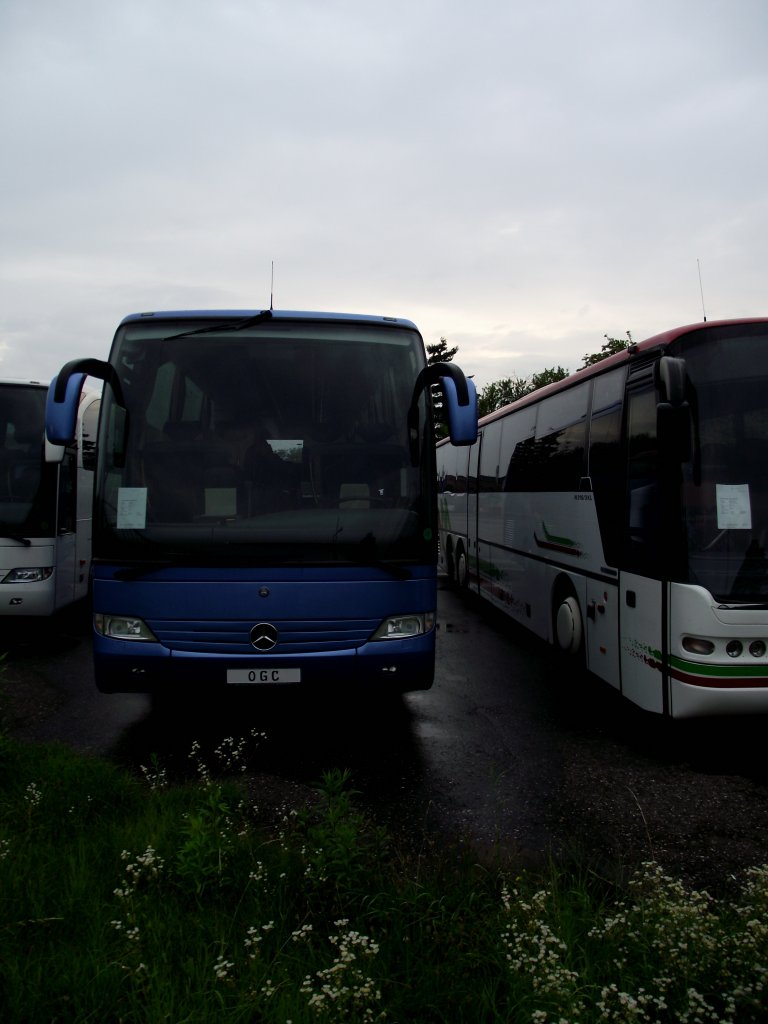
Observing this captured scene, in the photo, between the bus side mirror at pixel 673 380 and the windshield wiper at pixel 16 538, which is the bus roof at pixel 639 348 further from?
the windshield wiper at pixel 16 538

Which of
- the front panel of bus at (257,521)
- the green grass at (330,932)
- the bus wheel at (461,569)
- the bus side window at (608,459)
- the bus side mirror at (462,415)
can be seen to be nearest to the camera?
the green grass at (330,932)

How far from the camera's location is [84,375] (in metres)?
Result: 5.63

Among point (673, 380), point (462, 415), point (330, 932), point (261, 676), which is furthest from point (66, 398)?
point (673, 380)

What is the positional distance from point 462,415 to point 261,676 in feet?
7.56

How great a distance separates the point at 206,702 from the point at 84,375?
3.02 meters

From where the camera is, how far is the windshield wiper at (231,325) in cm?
573

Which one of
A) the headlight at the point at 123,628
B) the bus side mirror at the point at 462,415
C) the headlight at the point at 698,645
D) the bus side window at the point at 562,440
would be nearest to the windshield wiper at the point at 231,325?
the bus side mirror at the point at 462,415

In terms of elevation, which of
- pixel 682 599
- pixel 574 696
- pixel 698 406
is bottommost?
pixel 574 696

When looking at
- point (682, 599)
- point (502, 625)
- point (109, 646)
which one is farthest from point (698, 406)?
point (502, 625)

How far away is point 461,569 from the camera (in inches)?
573

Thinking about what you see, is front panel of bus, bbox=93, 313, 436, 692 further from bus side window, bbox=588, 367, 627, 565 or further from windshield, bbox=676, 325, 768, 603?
windshield, bbox=676, 325, 768, 603

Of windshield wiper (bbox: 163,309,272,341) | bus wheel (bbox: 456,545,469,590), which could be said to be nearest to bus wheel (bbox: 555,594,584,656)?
windshield wiper (bbox: 163,309,272,341)

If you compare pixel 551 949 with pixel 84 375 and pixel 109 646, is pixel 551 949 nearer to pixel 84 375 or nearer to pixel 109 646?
pixel 109 646

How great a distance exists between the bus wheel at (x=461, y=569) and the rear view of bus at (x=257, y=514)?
8.43 meters
